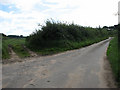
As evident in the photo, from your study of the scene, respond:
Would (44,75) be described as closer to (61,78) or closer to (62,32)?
(61,78)

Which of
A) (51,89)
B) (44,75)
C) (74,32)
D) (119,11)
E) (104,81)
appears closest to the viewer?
(51,89)

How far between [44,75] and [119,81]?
10.9 ft

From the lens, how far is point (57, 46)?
20.2 metres

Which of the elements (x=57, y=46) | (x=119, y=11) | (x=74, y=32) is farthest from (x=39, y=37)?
(x=119, y=11)

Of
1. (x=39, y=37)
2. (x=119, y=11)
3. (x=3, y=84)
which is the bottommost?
(x=3, y=84)

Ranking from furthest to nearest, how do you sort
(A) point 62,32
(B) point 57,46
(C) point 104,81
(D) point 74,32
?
(D) point 74,32, (A) point 62,32, (B) point 57,46, (C) point 104,81

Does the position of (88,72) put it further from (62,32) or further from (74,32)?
(74,32)

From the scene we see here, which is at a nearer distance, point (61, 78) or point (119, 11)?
point (61, 78)

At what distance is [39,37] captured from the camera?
69.6ft

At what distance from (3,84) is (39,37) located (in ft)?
48.2

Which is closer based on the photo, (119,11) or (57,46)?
(119,11)

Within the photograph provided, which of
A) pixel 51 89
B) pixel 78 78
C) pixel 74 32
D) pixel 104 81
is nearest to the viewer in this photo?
pixel 51 89

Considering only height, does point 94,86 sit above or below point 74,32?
below

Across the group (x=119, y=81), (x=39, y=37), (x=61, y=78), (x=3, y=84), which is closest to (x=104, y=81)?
(x=119, y=81)
